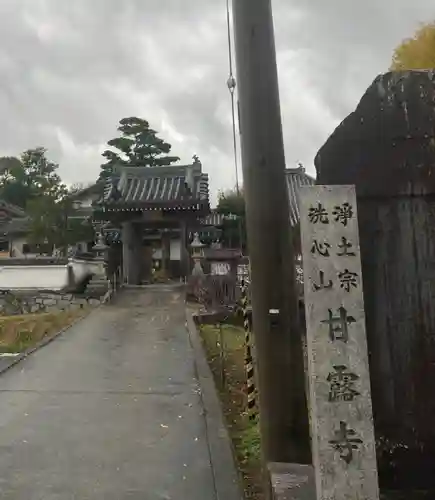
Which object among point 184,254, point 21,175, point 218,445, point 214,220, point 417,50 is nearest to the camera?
point 218,445

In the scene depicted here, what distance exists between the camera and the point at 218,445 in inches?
221

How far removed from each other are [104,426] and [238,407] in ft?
5.67

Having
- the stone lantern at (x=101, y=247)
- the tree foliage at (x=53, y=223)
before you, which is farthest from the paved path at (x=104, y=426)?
the tree foliage at (x=53, y=223)

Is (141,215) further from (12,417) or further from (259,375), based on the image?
(259,375)

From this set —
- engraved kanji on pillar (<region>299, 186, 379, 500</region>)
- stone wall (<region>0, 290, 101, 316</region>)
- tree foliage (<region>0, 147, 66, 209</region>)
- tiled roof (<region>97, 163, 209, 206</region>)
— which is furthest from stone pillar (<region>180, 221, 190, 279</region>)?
tree foliage (<region>0, 147, 66, 209</region>)

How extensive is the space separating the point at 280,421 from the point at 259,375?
0.34 meters

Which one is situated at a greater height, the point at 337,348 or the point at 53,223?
the point at 53,223

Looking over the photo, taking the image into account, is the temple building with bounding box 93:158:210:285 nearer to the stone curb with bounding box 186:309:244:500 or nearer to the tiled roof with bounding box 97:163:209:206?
the tiled roof with bounding box 97:163:209:206

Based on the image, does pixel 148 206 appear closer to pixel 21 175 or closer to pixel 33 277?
pixel 33 277

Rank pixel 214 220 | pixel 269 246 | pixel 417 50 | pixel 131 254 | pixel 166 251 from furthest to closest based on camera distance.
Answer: pixel 214 220
pixel 166 251
pixel 131 254
pixel 417 50
pixel 269 246

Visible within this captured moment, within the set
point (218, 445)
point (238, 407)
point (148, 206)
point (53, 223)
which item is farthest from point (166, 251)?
point (218, 445)

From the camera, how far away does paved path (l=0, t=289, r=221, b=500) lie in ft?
15.4

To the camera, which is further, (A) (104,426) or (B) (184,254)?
(B) (184,254)

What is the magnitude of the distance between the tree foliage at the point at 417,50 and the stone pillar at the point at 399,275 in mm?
20672
